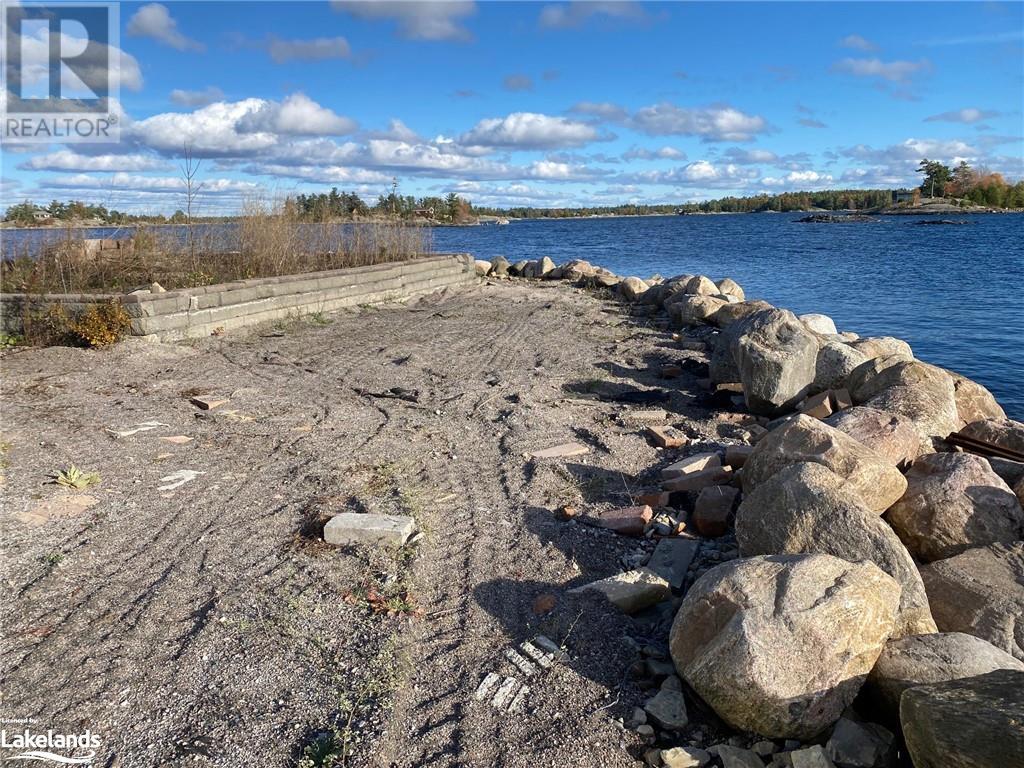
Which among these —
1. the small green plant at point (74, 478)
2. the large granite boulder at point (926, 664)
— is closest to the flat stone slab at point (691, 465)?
the large granite boulder at point (926, 664)

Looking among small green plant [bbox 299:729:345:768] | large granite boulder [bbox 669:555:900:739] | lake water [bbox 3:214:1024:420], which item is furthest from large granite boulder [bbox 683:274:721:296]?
small green plant [bbox 299:729:345:768]

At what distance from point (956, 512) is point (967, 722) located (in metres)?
2.02

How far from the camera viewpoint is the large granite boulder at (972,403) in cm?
701

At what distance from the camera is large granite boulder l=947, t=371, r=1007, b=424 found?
23.0 feet

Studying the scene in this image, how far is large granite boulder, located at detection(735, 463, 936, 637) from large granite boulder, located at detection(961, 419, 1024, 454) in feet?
8.59

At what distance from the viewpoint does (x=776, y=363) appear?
24.2 feet

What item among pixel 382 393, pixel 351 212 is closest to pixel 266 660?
pixel 382 393

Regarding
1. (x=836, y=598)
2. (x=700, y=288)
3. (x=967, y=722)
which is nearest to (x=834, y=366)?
(x=836, y=598)

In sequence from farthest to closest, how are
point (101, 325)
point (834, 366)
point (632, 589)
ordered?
point (101, 325) < point (834, 366) < point (632, 589)

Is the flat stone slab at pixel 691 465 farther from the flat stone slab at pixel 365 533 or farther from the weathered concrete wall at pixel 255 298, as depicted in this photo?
the weathered concrete wall at pixel 255 298

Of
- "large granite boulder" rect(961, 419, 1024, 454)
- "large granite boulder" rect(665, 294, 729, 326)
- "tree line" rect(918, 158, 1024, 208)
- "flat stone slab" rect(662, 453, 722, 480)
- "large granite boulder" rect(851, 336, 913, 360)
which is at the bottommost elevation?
"flat stone slab" rect(662, 453, 722, 480)

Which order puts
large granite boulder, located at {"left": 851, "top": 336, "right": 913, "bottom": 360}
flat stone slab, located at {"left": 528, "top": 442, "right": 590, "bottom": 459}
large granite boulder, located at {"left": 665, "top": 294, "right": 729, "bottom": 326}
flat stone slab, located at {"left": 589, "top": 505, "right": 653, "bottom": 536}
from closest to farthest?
flat stone slab, located at {"left": 589, "top": 505, "right": 653, "bottom": 536}, flat stone slab, located at {"left": 528, "top": 442, "right": 590, "bottom": 459}, large granite boulder, located at {"left": 851, "top": 336, "right": 913, "bottom": 360}, large granite boulder, located at {"left": 665, "top": 294, "right": 729, "bottom": 326}

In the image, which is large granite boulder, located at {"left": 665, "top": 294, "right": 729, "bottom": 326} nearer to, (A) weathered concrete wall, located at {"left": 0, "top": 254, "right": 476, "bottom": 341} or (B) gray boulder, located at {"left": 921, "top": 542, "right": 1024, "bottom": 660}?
(A) weathered concrete wall, located at {"left": 0, "top": 254, "right": 476, "bottom": 341}

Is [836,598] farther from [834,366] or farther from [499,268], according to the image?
[499,268]
